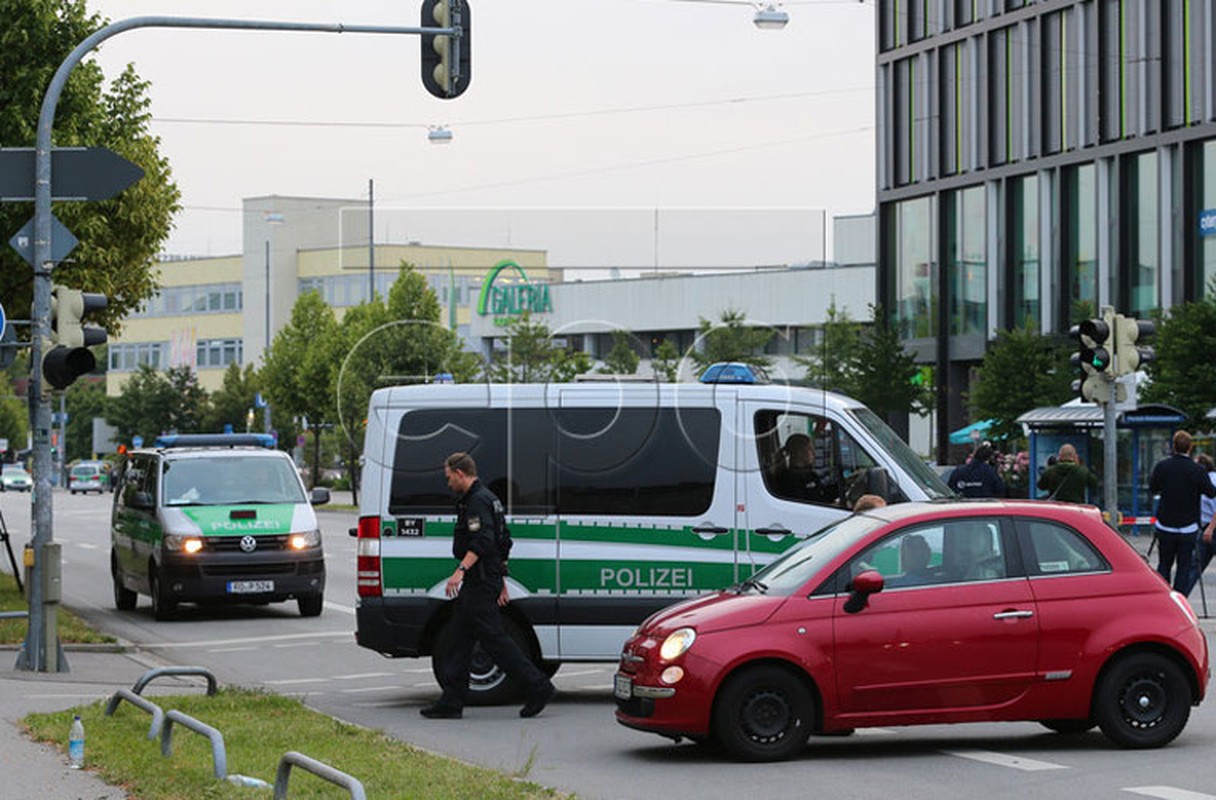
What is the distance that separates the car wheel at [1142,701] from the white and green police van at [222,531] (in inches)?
524

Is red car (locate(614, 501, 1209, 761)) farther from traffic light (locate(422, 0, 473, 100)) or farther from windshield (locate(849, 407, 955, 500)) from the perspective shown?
traffic light (locate(422, 0, 473, 100))

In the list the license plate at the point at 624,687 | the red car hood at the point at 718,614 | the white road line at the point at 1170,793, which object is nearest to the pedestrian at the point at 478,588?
the license plate at the point at 624,687

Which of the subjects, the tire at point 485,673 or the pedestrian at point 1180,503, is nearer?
the tire at point 485,673

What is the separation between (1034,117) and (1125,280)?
256 inches

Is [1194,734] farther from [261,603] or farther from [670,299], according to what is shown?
[670,299]

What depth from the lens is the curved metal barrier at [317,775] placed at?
7758mm

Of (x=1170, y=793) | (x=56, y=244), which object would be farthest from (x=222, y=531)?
(x=1170, y=793)

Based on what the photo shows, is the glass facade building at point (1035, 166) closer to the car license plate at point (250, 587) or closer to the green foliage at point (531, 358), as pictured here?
the green foliage at point (531, 358)

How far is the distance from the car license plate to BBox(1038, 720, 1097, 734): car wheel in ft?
41.2

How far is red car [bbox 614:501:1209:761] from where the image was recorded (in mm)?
11383

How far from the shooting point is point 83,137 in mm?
23922

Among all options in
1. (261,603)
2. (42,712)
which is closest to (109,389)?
(261,603)

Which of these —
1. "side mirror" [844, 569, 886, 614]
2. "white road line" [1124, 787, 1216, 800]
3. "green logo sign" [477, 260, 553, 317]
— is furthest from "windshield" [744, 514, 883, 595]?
"green logo sign" [477, 260, 553, 317]

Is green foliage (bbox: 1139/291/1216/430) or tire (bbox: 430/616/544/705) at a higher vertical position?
green foliage (bbox: 1139/291/1216/430)
